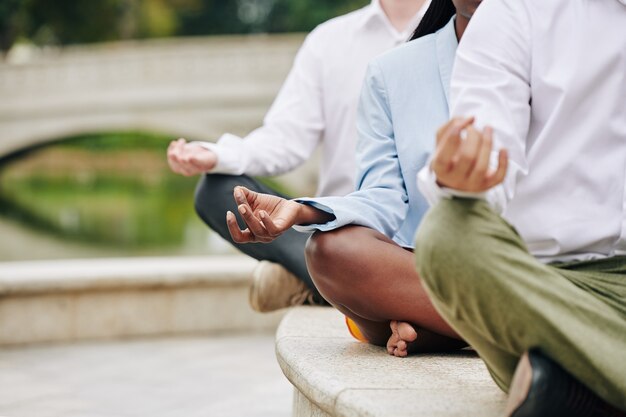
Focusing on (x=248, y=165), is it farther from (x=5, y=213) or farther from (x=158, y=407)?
(x=5, y=213)

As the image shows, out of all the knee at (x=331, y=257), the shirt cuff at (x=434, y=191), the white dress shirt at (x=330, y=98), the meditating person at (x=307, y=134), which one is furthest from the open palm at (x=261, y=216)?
the white dress shirt at (x=330, y=98)

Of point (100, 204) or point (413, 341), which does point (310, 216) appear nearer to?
point (413, 341)

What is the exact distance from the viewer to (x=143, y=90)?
20797mm

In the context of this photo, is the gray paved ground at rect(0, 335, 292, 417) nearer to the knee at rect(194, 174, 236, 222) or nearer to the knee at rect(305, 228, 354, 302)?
the knee at rect(194, 174, 236, 222)

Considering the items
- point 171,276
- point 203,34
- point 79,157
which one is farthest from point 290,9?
point 171,276

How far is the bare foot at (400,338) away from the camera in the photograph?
2539 mm

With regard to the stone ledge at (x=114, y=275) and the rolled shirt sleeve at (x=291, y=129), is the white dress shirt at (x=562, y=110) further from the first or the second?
the stone ledge at (x=114, y=275)

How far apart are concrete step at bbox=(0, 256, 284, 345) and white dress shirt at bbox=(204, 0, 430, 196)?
3.55 feet

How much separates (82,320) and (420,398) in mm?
2896

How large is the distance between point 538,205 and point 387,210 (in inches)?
22.0

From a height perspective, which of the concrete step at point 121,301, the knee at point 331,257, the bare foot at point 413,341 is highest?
the knee at point 331,257

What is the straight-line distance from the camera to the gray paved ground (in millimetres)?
3465

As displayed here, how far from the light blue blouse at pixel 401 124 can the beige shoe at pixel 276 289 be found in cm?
91

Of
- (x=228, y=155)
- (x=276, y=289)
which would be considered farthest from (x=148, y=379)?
(x=228, y=155)
